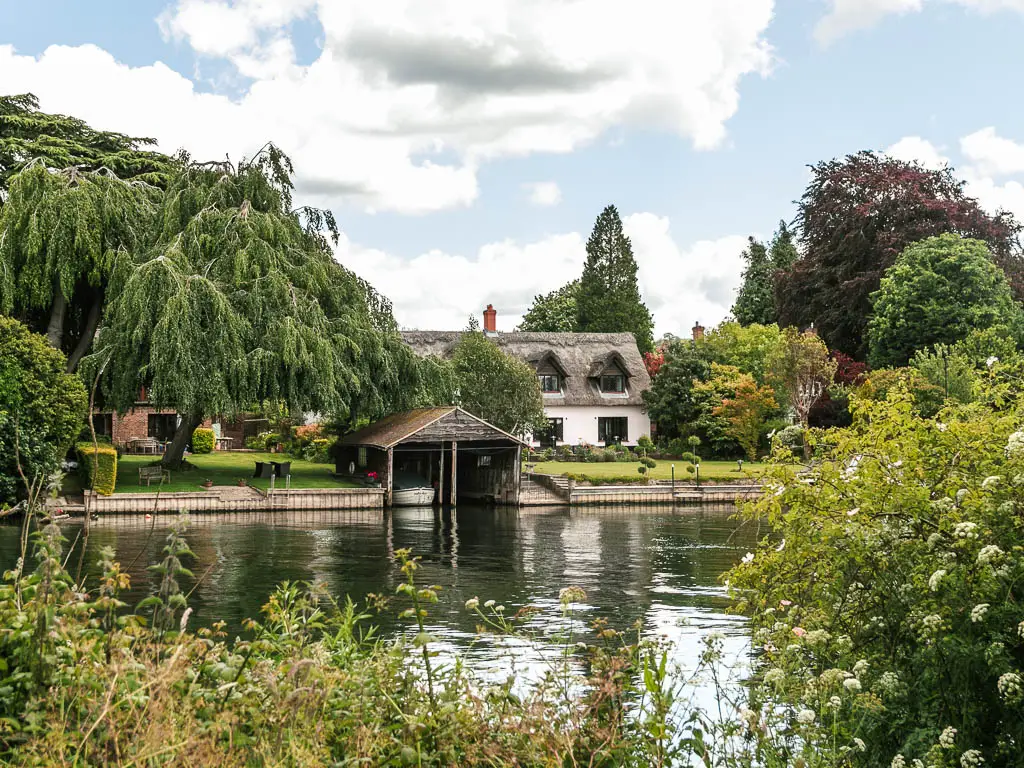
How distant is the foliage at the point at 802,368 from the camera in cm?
4872

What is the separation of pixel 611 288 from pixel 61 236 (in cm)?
5009

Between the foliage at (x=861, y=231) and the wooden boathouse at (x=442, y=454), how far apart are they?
68.4 ft

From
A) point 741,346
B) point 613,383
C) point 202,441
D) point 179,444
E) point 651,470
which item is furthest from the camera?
point 613,383

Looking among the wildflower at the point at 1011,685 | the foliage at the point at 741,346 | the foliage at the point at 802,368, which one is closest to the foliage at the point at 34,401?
the wildflower at the point at 1011,685

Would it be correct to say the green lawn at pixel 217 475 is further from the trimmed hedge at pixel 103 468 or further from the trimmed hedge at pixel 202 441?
the trimmed hedge at pixel 202 441

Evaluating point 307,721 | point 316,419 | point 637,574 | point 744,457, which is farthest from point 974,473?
point 316,419

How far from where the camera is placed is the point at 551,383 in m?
62.7

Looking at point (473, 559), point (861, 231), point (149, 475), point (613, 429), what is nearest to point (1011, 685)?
point (473, 559)

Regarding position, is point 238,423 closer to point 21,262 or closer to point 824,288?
point 21,262

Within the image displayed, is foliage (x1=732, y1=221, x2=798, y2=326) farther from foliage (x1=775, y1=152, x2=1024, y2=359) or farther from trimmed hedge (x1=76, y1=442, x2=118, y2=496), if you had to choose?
trimmed hedge (x1=76, y1=442, x2=118, y2=496)

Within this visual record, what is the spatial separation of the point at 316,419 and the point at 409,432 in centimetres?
2540

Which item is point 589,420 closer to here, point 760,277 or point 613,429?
point 613,429

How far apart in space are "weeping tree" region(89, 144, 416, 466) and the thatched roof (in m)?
19.7

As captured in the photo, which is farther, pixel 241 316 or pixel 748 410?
pixel 748 410
